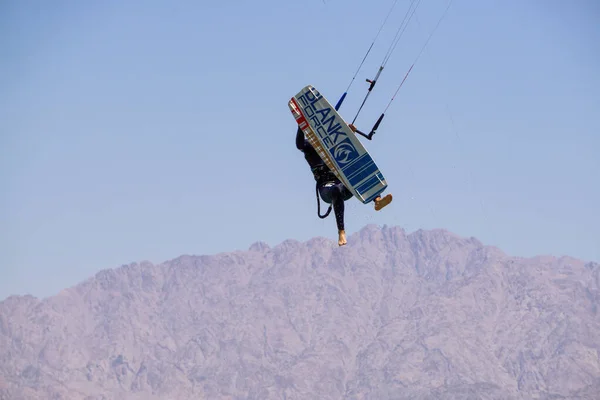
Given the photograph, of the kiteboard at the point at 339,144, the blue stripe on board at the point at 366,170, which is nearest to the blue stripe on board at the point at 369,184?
the kiteboard at the point at 339,144

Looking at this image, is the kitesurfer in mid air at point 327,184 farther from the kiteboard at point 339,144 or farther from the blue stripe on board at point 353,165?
the blue stripe on board at point 353,165

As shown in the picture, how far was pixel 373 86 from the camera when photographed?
78.0 feet

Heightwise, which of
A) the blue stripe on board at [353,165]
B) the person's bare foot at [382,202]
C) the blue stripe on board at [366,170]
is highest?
the blue stripe on board at [353,165]

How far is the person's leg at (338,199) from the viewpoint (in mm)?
27406

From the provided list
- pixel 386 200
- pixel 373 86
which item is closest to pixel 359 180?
pixel 386 200

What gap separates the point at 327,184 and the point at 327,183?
0.10 feet

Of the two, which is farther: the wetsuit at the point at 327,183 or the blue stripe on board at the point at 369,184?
the wetsuit at the point at 327,183

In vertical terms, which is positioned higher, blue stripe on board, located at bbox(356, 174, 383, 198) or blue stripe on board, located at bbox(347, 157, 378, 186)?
blue stripe on board, located at bbox(347, 157, 378, 186)

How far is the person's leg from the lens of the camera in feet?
89.9

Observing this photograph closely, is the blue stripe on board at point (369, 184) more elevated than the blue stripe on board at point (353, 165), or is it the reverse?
the blue stripe on board at point (353, 165)

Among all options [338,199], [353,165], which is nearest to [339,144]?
[353,165]

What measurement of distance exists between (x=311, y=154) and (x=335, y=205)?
145 centimetres

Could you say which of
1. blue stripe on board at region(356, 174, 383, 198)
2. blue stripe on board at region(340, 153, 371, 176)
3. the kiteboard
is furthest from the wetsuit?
blue stripe on board at region(356, 174, 383, 198)

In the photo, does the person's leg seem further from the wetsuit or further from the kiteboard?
the kiteboard
